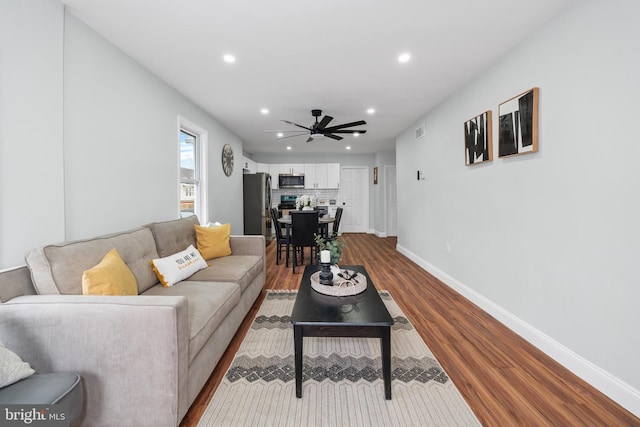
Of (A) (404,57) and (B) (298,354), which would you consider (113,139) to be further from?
(A) (404,57)

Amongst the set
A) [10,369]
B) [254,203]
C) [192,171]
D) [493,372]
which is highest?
[192,171]

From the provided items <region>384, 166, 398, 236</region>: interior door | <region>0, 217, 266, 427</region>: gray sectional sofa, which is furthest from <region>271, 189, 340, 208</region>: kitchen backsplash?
<region>0, 217, 266, 427</region>: gray sectional sofa

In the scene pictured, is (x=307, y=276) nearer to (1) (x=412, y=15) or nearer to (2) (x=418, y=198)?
(1) (x=412, y=15)

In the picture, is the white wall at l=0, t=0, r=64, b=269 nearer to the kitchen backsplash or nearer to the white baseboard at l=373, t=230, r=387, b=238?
the kitchen backsplash

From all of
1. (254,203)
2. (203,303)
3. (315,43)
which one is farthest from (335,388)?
(254,203)

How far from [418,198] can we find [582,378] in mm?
3170

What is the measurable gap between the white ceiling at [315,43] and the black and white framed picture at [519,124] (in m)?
0.51

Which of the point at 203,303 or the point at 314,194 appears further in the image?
the point at 314,194

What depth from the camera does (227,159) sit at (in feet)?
16.3

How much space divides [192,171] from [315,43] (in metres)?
2.53

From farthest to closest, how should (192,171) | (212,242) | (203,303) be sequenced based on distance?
(192,171) → (212,242) → (203,303)

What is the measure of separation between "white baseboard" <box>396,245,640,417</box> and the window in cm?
359

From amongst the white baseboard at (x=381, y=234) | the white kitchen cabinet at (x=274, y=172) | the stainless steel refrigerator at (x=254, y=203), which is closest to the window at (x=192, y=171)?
the stainless steel refrigerator at (x=254, y=203)

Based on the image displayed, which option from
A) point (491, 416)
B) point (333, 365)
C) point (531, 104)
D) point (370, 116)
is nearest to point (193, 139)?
point (370, 116)
